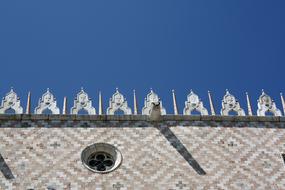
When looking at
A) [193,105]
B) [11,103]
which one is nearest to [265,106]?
[193,105]

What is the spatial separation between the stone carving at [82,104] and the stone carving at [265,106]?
173 inches

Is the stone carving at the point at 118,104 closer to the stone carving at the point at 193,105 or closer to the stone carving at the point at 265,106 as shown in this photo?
the stone carving at the point at 193,105

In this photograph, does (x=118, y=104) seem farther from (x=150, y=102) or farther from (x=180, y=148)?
(x=180, y=148)

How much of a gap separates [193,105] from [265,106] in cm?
197

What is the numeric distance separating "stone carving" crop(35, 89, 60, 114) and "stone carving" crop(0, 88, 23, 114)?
0.46m

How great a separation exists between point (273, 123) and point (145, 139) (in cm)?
345

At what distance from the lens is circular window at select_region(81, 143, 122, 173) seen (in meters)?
14.5

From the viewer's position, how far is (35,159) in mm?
14266

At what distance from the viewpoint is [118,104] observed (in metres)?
15.7

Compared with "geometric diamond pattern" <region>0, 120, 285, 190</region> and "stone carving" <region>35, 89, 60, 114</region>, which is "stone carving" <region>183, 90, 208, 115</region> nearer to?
"geometric diamond pattern" <region>0, 120, 285, 190</region>

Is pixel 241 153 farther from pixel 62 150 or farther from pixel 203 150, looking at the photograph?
pixel 62 150

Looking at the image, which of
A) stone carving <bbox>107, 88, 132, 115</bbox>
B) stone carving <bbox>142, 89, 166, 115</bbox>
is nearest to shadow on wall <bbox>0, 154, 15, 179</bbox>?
stone carving <bbox>107, 88, 132, 115</bbox>

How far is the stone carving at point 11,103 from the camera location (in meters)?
15.3

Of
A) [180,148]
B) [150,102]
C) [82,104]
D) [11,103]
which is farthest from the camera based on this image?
[150,102]
